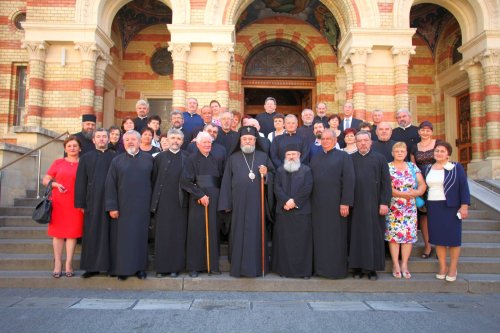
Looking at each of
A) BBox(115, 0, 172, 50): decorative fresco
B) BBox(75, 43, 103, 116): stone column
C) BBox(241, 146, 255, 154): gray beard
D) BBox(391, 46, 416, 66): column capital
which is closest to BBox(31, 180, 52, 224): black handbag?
BBox(241, 146, 255, 154): gray beard

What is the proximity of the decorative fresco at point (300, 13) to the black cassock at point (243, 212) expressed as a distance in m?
10.5

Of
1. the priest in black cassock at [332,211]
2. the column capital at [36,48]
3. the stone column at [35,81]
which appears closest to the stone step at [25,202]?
the stone column at [35,81]

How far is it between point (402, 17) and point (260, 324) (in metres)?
10.8

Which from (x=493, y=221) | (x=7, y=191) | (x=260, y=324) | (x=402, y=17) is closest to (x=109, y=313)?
(x=260, y=324)

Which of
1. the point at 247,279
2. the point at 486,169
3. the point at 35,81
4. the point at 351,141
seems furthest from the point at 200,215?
the point at 486,169

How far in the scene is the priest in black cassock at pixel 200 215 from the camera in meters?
5.23

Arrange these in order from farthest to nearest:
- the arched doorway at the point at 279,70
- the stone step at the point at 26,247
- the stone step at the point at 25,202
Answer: the arched doorway at the point at 279,70 < the stone step at the point at 25,202 < the stone step at the point at 26,247

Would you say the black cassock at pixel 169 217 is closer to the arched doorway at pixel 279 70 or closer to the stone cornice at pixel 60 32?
the stone cornice at pixel 60 32

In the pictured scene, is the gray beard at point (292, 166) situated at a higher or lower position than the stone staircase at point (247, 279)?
higher

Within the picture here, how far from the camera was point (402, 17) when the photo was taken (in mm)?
11289

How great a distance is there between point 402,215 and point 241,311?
2671 millimetres

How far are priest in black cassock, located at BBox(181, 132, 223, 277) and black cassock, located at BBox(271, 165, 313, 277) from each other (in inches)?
36.2

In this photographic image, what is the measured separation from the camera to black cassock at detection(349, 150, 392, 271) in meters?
5.10

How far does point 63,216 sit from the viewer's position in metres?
5.22
